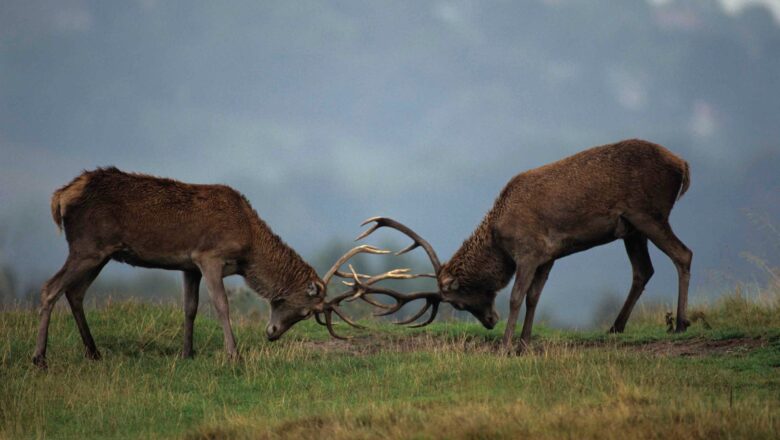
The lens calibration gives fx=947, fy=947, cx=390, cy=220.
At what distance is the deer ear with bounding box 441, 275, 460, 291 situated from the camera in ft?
42.7

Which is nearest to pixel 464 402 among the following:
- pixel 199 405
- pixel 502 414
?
pixel 502 414

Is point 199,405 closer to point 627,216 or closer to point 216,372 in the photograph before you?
point 216,372

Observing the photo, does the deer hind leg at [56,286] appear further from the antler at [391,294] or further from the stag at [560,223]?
the stag at [560,223]

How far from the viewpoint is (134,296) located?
15.3 m

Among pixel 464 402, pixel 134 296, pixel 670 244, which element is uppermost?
pixel 670 244

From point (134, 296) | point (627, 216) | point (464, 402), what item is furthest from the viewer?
point (134, 296)

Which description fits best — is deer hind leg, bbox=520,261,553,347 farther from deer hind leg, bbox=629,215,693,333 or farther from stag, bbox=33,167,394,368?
stag, bbox=33,167,394,368

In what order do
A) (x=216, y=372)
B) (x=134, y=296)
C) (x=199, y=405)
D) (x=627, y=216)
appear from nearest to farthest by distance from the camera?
(x=199, y=405)
(x=216, y=372)
(x=627, y=216)
(x=134, y=296)

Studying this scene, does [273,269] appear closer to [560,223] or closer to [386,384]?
[386,384]

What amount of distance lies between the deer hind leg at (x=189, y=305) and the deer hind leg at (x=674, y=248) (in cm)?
589

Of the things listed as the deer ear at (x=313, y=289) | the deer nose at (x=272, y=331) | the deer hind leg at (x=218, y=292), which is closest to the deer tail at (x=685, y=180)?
the deer ear at (x=313, y=289)

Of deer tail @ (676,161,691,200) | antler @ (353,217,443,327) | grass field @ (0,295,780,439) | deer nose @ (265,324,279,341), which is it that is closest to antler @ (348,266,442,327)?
antler @ (353,217,443,327)

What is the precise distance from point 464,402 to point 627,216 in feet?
16.6

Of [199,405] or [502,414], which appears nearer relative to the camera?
[502,414]
